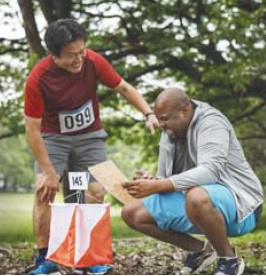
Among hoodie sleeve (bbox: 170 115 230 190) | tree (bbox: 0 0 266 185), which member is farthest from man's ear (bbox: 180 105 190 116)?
tree (bbox: 0 0 266 185)

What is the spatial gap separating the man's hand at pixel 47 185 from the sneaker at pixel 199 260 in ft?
3.44

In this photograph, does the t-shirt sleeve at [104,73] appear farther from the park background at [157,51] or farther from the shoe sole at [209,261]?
the park background at [157,51]

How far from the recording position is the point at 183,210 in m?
4.53

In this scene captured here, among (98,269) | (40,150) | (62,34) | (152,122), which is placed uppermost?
(62,34)

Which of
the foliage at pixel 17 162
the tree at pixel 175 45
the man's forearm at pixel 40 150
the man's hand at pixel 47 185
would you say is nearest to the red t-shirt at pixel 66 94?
the man's forearm at pixel 40 150

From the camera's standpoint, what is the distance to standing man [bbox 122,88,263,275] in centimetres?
429

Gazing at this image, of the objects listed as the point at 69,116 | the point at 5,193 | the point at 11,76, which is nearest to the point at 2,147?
the point at 5,193

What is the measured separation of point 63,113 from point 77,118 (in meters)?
0.11

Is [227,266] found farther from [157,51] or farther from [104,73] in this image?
[157,51]

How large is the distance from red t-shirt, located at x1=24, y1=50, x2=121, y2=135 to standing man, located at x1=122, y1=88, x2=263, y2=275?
71 cm

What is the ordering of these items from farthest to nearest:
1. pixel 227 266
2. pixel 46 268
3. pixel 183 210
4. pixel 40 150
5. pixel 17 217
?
pixel 17 217 < pixel 46 268 < pixel 40 150 < pixel 183 210 < pixel 227 266

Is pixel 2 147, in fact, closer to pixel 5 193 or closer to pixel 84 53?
pixel 5 193

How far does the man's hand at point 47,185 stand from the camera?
4836 mm

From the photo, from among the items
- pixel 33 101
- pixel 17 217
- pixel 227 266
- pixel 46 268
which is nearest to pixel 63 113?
pixel 33 101
